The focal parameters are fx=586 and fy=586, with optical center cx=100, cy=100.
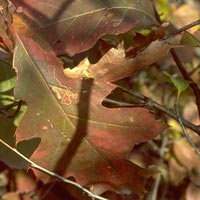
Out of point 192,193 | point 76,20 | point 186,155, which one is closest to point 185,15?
point 186,155

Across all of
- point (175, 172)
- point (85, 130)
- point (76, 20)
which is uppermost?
point (76, 20)

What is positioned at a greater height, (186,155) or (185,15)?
(185,15)

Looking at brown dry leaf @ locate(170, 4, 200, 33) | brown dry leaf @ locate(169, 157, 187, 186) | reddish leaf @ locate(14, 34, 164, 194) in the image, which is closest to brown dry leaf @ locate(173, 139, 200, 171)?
brown dry leaf @ locate(169, 157, 187, 186)

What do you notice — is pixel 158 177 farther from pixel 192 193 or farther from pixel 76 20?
pixel 76 20

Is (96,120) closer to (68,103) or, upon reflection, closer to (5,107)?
(68,103)

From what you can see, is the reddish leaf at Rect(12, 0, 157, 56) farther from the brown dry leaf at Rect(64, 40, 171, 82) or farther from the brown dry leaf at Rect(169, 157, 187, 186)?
the brown dry leaf at Rect(169, 157, 187, 186)

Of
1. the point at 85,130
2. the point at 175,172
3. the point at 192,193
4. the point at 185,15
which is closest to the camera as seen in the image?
the point at 85,130

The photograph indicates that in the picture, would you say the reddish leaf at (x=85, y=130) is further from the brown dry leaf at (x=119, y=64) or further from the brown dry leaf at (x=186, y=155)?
the brown dry leaf at (x=186, y=155)

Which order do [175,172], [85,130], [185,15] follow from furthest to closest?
[185,15] → [175,172] → [85,130]
